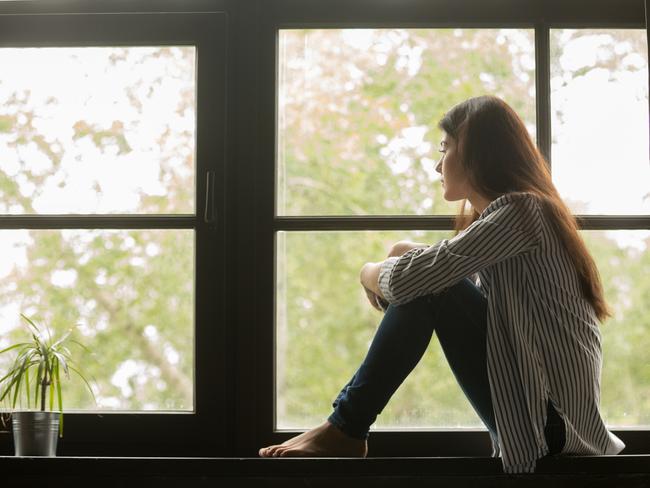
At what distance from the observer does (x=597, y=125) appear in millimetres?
2328

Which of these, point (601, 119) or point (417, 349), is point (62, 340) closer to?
point (417, 349)

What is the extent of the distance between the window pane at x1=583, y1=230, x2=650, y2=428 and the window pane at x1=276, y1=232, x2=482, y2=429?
0.36 metres

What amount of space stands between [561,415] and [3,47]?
1699 millimetres

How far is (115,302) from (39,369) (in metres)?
0.26

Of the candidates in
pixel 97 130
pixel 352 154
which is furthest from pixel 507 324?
pixel 97 130

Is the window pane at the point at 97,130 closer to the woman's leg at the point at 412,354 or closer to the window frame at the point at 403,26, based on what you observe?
the window frame at the point at 403,26

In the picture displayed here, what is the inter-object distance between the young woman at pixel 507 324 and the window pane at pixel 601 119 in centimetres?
42

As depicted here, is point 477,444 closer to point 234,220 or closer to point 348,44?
point 234,220

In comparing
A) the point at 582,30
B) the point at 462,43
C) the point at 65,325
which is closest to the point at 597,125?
the point at 582,30

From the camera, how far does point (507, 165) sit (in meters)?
1.92

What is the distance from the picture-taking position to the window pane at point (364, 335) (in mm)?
2262

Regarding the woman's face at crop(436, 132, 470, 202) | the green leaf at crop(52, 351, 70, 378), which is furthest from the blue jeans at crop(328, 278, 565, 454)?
the green leaf at crop(52, 351, 70, 378)

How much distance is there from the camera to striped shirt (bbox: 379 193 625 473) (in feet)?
5.76

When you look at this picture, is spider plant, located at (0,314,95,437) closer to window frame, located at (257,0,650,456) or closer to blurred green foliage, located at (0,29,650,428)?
blurred green foliage, located at (0,29,650,428)
